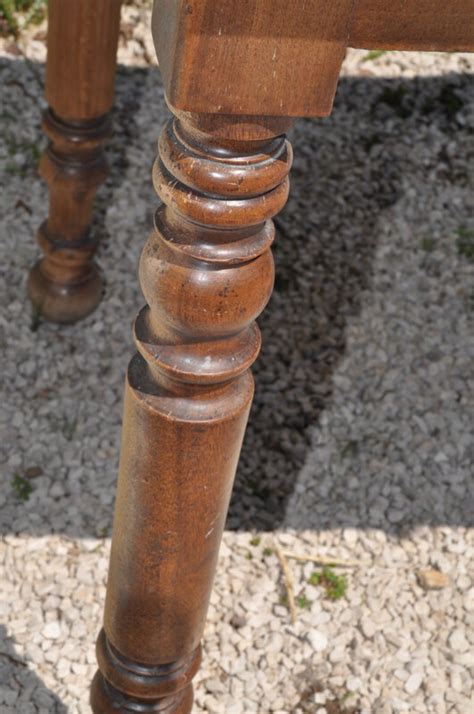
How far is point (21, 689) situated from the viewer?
75.7 inches

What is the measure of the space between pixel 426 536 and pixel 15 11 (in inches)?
70.8

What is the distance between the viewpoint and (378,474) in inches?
90.8

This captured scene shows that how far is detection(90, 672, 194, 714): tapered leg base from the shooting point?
149 cm

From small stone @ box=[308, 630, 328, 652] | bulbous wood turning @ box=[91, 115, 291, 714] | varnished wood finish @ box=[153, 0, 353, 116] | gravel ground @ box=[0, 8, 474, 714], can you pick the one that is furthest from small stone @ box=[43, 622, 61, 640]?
varnished wood finish @ box=[153, 0, 353, 116]

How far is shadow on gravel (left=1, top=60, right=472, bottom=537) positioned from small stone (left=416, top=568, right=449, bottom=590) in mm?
115

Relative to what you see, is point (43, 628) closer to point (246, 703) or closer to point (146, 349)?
point (246, 703)

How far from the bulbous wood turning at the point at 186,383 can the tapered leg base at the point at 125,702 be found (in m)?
0.08

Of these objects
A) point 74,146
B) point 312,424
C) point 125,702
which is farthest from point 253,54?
point 312,424

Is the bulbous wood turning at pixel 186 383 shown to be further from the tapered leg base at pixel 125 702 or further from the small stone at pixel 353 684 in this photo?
the small stone at pixel 353 684

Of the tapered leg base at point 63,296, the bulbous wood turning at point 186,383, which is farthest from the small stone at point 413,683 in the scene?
the tapered leg base at point 63,296

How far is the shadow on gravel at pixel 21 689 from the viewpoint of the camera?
6.22 feet

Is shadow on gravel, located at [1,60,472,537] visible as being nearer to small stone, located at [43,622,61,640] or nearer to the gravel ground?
the gravel ground

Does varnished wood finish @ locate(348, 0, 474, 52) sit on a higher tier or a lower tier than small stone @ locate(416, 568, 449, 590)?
higher

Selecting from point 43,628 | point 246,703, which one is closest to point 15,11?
point 43,628
